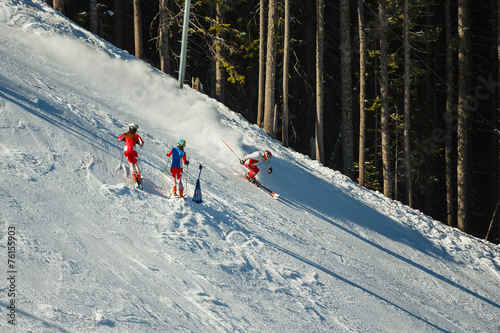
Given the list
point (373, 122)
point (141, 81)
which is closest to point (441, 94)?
point (373, 122)

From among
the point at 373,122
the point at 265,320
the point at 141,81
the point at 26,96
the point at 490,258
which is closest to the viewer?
the point at 265,320

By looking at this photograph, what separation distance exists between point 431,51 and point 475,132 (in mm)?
5748

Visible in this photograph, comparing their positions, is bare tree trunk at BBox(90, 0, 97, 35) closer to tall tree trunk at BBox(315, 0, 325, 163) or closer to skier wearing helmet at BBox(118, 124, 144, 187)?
tall tree trunk at BBox(315, 0, 325, 163)

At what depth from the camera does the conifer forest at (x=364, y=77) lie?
20344 mm

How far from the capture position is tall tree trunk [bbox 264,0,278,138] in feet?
60.7

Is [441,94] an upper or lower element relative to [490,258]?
upper

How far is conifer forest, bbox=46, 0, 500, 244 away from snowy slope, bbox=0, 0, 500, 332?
3.87 m

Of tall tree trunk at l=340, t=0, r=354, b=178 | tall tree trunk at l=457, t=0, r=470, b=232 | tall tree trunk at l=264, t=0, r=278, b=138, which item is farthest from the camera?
tall tree trunk at l=457, t=0, r=470, b=232

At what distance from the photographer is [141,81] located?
17391 mm

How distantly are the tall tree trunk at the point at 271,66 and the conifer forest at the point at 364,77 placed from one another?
0.14 feet

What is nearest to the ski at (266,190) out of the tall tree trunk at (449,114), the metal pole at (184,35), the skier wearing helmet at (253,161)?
the skier wearing helmet at (253,161)

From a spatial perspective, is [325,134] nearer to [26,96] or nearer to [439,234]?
[439,234]

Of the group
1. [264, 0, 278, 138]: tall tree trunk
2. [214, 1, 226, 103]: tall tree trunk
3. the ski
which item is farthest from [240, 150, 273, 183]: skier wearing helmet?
[214, 1, 226, 103]: tall tree trunk

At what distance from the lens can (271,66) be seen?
18.8 meters
